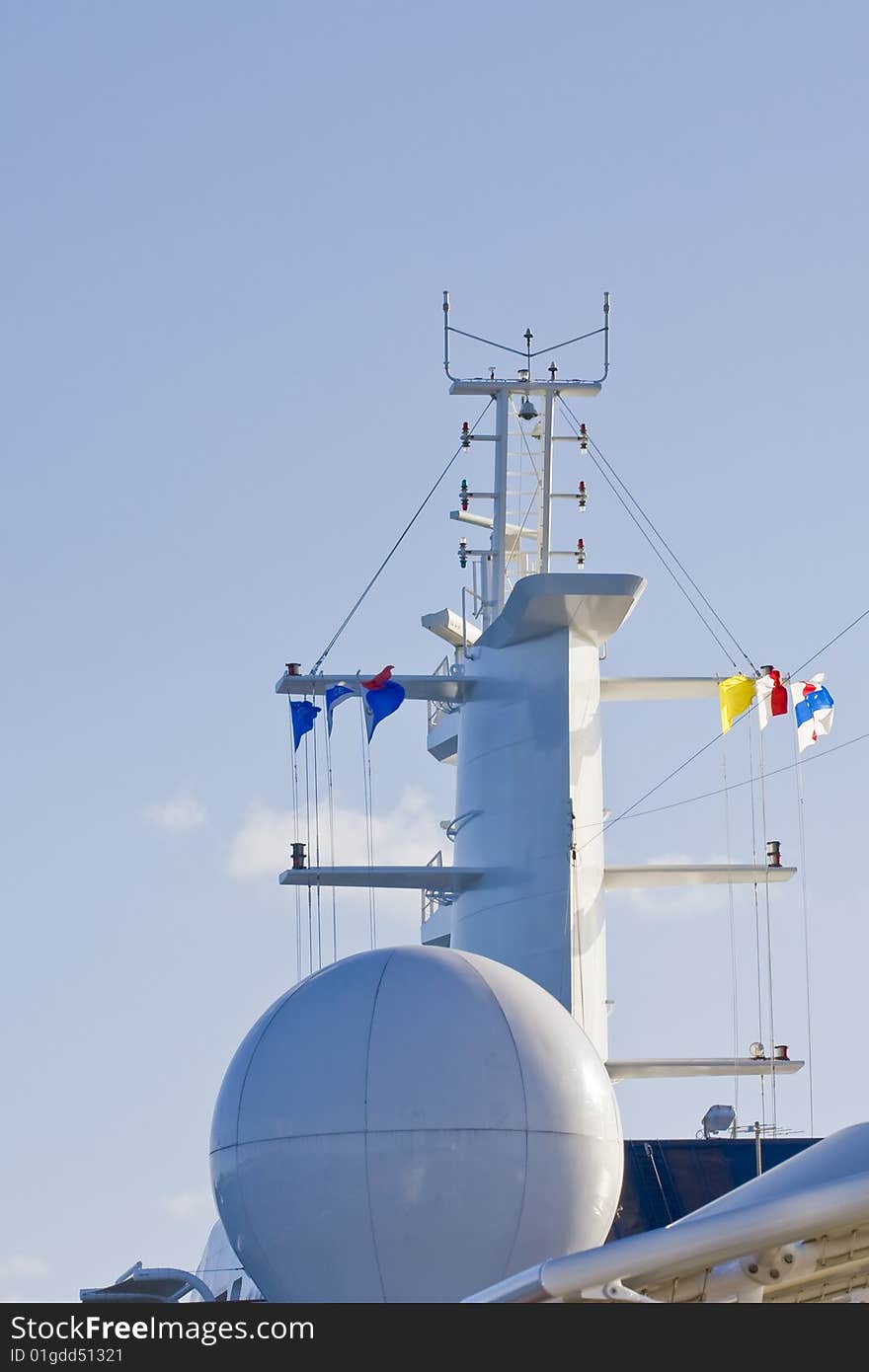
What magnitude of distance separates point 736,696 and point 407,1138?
11.3m

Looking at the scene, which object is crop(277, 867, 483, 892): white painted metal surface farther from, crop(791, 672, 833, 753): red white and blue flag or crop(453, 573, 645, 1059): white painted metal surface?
crop(791, 672, 833, 753): red white and blue flag

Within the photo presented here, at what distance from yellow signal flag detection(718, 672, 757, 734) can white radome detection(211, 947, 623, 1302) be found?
9.93 meters

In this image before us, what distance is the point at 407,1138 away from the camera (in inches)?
535

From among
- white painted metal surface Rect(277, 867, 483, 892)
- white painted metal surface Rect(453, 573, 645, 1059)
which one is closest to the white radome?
white painted metal surface Rect(453, 573, 645, 1059)

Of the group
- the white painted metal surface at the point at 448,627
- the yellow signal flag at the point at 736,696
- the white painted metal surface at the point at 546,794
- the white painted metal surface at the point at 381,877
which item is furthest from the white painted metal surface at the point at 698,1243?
the white painted metal surface at the point at 448,627

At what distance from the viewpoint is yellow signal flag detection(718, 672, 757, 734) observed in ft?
78.6

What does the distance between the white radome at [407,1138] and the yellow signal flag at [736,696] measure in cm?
993

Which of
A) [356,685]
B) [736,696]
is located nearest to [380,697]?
[356,685]

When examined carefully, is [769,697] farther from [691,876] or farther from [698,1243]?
[698,1243]

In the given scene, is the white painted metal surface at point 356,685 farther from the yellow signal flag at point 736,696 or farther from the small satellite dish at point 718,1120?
the small satellite dish at point 718,1120

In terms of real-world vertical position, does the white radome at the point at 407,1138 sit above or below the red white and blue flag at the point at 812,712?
below

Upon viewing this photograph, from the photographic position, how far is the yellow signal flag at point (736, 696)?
24.0 metres

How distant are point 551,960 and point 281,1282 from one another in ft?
27.4

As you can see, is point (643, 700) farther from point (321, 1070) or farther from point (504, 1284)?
point (504, 1284)
